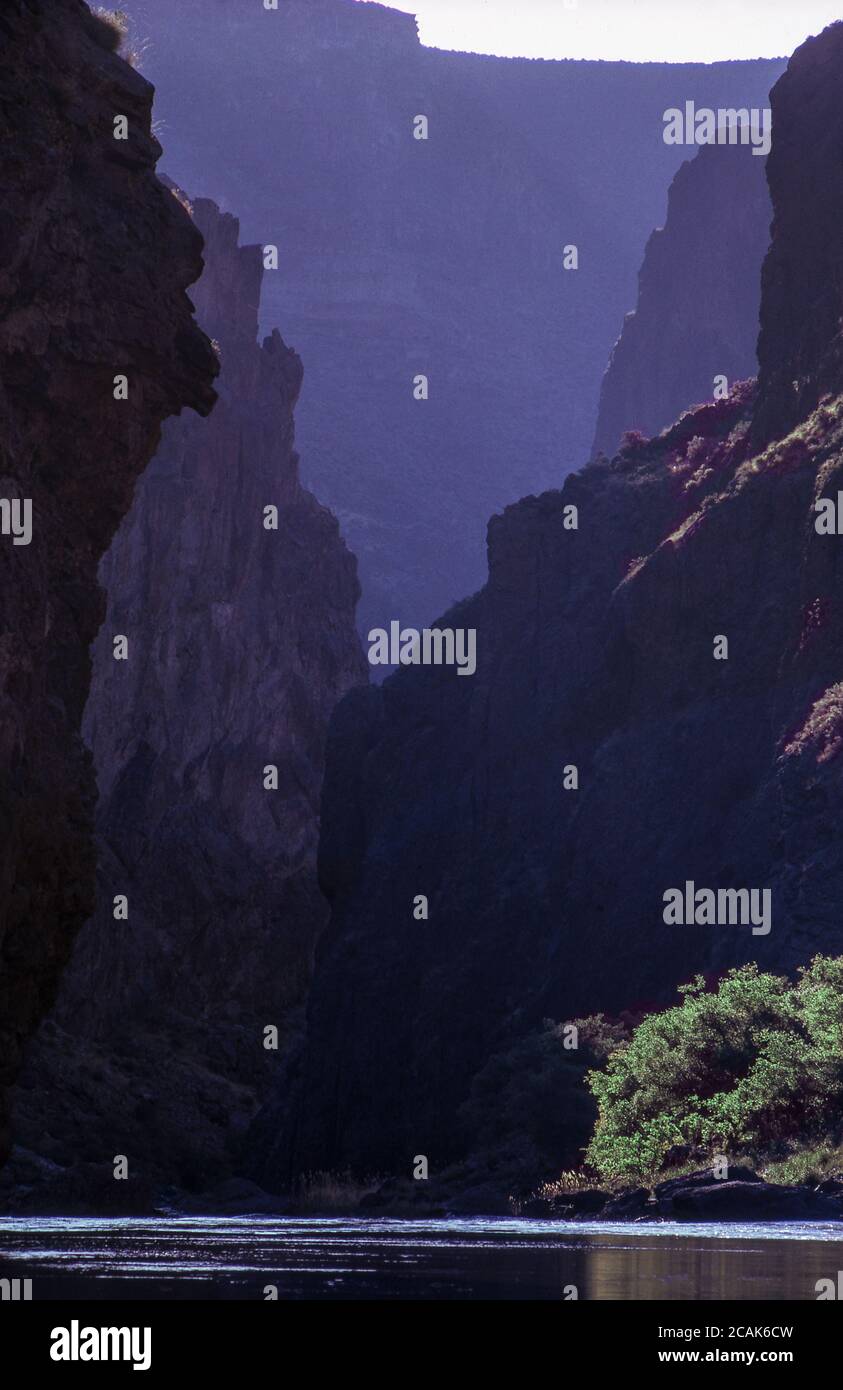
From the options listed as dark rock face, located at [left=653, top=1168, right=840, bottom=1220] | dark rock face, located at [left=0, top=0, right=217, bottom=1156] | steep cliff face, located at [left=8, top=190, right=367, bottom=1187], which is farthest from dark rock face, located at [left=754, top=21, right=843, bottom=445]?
steep cliff face, located at [left=8, top=190, right=367, bottom=1187]

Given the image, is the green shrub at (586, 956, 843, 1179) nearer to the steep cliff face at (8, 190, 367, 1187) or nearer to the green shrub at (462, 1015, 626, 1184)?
the green shrub at (462, 1015, 626, 1184)

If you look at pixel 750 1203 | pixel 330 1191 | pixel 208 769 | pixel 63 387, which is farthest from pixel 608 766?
pixel 208 769

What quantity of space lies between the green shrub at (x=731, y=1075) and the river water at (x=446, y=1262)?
22.5 ft

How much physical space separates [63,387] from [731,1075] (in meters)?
23.7

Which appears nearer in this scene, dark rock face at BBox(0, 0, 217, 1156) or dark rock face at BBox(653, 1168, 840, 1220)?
dark rock face at BBox(0, 0, 217, 1156)

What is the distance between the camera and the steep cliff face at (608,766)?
213 ft

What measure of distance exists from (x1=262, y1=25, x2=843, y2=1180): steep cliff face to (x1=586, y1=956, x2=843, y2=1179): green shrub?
20.7 feet

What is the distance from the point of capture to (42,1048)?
11188cm

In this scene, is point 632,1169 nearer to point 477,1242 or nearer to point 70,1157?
point 477,1242

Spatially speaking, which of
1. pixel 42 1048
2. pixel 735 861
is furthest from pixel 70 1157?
pixel 735 861

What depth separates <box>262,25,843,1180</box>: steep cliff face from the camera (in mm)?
65000

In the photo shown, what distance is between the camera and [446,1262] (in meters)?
26.8

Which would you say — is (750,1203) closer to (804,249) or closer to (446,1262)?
(446,1262)
